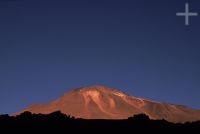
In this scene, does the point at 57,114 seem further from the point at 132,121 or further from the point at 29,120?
the point at 132,121

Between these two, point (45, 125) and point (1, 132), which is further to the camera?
point (45, 125)

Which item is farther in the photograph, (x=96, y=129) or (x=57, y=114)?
(x=57, y=114)

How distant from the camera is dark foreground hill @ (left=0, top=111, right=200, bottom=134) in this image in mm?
40406

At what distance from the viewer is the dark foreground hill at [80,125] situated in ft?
133

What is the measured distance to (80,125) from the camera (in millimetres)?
42750

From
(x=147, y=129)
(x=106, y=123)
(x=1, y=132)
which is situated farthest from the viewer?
(x=106, y=123)

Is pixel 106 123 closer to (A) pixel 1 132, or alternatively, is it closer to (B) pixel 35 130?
(B) pixel 35 130

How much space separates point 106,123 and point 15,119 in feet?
28.3

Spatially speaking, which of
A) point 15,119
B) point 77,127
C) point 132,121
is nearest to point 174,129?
point 132,121

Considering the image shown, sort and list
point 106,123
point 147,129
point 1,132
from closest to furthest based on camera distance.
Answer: point 1,132 < point 147,129 < point 106,123

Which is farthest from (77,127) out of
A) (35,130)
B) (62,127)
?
(35,130)

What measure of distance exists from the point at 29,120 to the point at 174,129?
13435 millimetres

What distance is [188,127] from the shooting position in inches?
1663

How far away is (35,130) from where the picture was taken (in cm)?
3956
